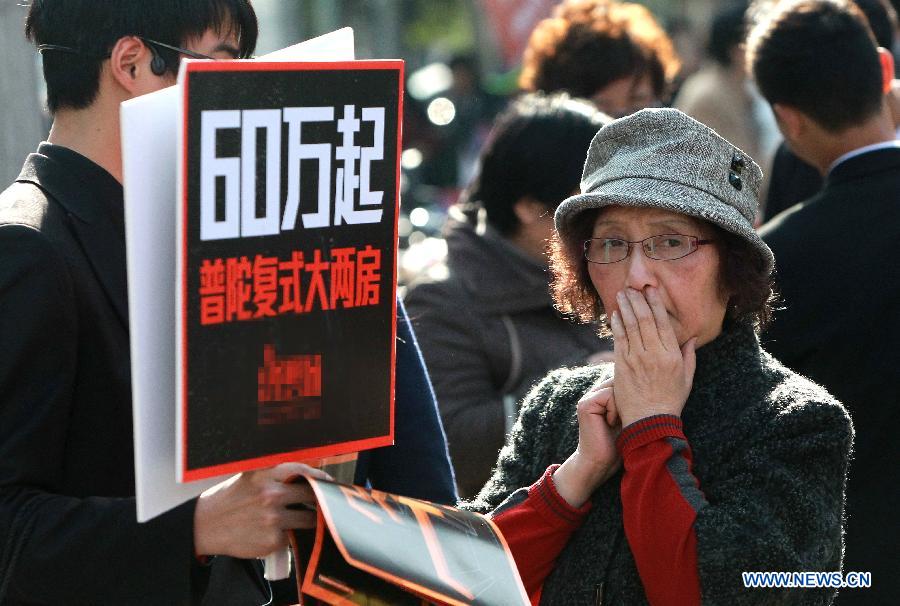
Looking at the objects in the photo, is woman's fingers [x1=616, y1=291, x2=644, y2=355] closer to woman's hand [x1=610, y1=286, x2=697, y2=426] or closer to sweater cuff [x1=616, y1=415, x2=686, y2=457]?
woman's hand [x1=610, y1=286, x2=697, y2=426]

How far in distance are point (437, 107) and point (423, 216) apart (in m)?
6.20

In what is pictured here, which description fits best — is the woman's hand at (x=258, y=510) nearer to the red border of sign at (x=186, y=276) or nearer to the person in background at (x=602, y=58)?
the red border of sign at (x=186, y=276)

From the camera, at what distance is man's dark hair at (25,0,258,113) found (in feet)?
6.79

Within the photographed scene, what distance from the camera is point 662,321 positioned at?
207 centimetres

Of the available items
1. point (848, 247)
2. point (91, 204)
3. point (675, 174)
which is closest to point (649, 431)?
point (675, 174)

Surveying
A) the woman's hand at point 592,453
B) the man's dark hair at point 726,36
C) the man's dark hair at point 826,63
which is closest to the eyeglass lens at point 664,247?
the woman's hand at point 592,453

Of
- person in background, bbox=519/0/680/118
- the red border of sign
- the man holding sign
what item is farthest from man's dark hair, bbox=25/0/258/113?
person in background, bbox=519/0/680/118

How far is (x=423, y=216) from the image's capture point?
9.77 metres

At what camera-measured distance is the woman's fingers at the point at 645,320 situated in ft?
6.73

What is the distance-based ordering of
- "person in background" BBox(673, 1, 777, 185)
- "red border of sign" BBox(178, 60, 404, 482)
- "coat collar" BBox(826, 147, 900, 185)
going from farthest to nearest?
"person in background" BBox(673, 1, 777, 185), "coat collar" BBox(826, 147, 900, 185), "red border of sign" BBox(178, 60, 404, 482)

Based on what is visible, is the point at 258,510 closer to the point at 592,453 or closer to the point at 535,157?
the point at 592,453

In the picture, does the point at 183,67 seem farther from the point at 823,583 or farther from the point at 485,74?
the point at 485,74

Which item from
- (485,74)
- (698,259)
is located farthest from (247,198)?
(485,74)

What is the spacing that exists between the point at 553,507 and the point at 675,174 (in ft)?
2.00
